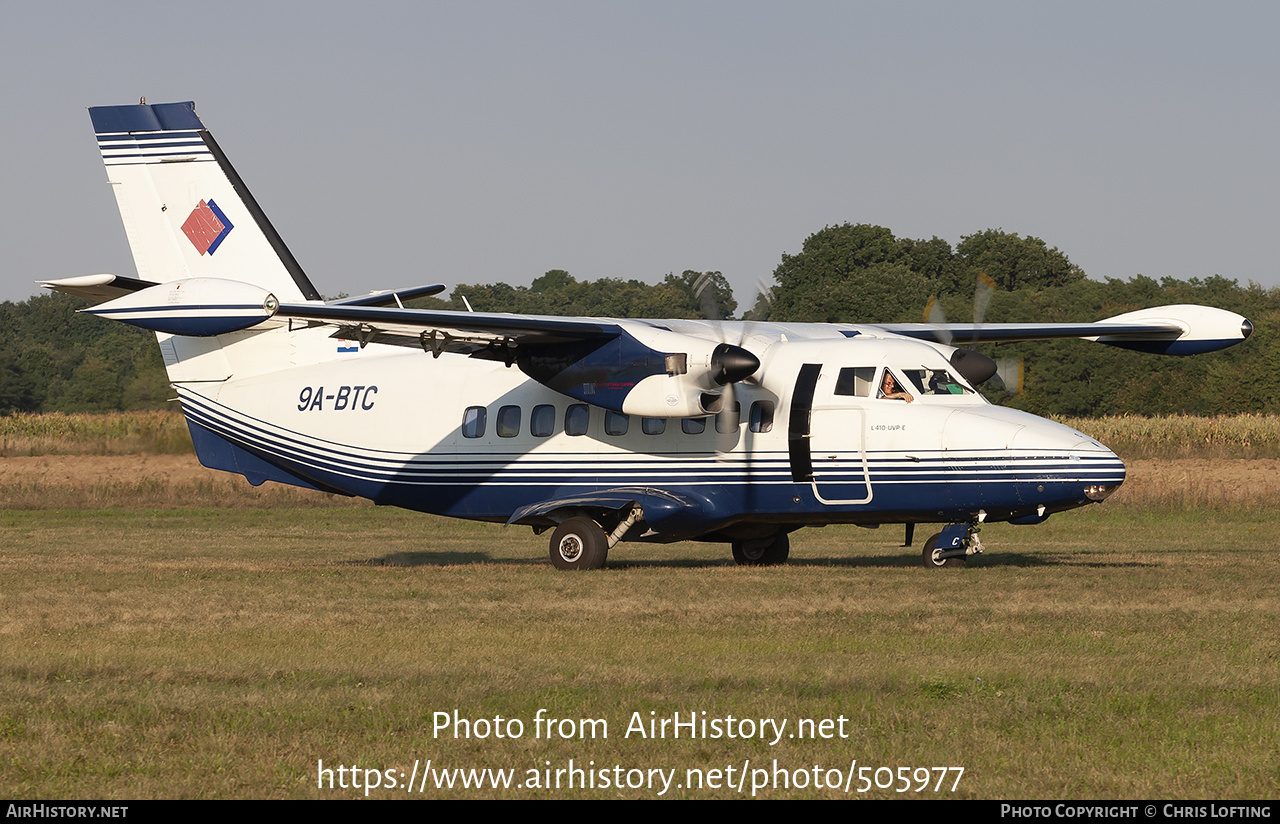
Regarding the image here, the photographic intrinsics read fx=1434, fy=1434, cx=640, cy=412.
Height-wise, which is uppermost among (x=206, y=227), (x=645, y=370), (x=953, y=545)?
(x=206, y=227)

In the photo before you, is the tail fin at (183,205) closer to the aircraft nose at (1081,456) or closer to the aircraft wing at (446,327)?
the aircraft wing at (446,327)

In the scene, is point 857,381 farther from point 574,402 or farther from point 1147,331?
point 1147,331

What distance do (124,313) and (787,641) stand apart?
914cm

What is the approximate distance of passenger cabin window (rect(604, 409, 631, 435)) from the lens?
19.5m

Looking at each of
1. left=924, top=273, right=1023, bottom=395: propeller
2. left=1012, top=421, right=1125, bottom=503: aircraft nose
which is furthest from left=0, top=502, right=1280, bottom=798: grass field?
left=924, top=273, right=1023, bottom=395: propeller

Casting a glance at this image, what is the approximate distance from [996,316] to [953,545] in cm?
4690

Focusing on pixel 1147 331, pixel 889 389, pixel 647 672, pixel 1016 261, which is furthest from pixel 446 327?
pixel 1016 261

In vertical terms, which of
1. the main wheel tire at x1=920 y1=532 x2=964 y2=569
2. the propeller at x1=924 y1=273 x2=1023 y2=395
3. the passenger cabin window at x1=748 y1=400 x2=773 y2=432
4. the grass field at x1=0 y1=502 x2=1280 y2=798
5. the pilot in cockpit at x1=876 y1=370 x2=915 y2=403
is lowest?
the main wheel tire at x1=920 y1=532 x2=964 y2=569

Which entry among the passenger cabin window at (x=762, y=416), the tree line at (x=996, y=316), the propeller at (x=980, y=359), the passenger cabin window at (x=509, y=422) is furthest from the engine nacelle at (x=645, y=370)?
the tree line at (x=996, y=316)

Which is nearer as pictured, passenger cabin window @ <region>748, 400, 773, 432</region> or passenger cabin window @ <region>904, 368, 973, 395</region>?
passenger cabin window @ <region>904, 368, 973, 395</region>

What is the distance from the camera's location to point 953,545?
18422mm

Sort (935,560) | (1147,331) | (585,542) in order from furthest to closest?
(1147,331) < (585,542) < (935,560)

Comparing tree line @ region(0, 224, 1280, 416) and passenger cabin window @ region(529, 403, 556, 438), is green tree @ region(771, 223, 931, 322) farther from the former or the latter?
passenger cabin window @ region(529, 403, 556, 438)

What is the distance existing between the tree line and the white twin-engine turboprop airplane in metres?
24.4
